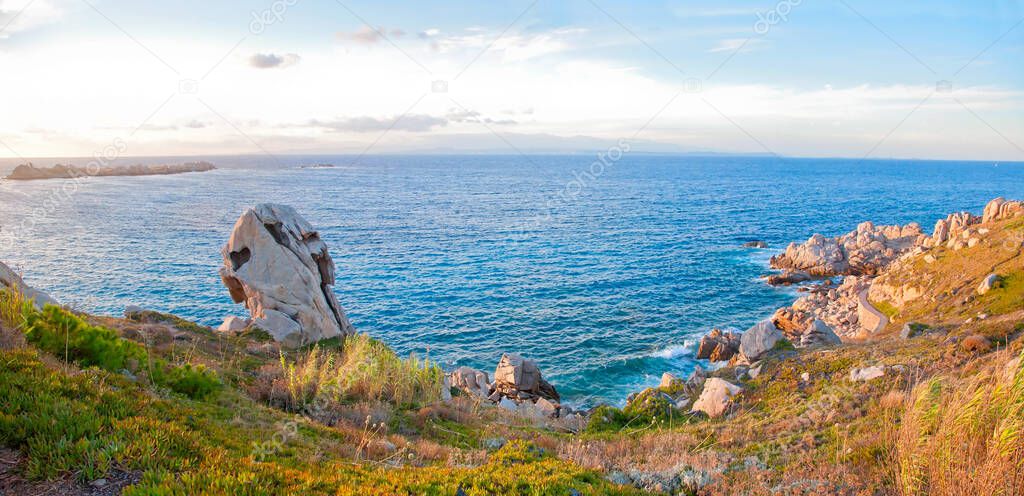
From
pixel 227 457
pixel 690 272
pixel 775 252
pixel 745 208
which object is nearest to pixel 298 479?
pixel 227 457

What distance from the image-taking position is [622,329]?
3712cm

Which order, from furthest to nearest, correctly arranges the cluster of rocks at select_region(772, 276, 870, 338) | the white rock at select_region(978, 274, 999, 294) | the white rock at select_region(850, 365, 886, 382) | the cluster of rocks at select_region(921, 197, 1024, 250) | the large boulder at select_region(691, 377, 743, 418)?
the cluster of rocks at select_region(772, 276, 870, 338)
the cluster of rocks at select_region(921, 197, 1024, 250)
the white rock at select_region(978, 274, 999, 294)
the large boulder at select_region(691, 377, 743, 418)
the white rock at select_region(850, 365, 886, 382)

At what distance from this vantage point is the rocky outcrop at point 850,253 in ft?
169

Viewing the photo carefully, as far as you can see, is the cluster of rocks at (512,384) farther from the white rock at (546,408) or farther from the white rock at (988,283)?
the white rock at (988,283)

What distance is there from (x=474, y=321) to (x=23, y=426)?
1225 inches

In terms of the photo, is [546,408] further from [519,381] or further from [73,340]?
[73,340]

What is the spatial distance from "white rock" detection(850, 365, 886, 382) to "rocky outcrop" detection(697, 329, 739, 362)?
1492cm

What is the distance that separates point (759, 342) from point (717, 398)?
7676mm

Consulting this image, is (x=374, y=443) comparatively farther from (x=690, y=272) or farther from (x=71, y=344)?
(x=690, y=272)

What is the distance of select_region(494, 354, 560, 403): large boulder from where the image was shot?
1005 inches

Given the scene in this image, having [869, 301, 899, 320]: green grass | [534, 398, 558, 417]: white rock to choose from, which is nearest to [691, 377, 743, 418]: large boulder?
[534, 398, 558, 417]: white rock

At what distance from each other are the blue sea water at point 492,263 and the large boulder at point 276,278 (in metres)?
7.71

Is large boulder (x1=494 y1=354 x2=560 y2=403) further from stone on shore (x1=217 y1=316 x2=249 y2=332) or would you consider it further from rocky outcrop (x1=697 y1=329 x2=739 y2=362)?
stone on shore (x1=217 y1=316 x2=249 y2=332)

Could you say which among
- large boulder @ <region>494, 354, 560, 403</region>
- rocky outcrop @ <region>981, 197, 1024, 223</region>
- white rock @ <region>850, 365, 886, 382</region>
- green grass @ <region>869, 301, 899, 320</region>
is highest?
rocky outcrop @ <region>981, 197, 1024, 223</region>
